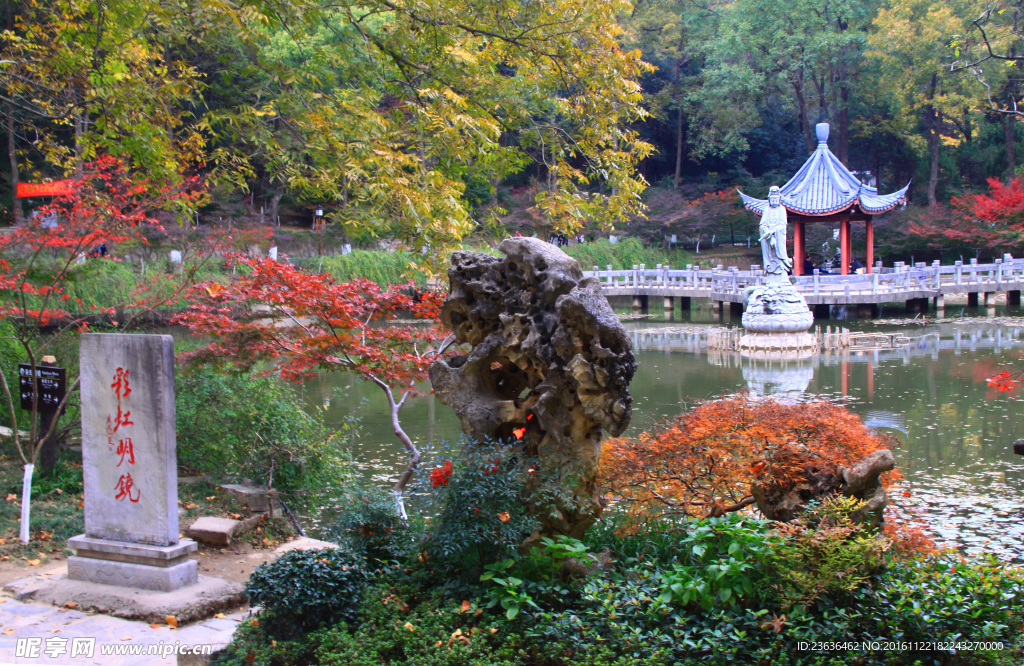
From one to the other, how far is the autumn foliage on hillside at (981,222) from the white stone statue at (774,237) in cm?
1014

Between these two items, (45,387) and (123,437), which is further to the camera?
(45,387)

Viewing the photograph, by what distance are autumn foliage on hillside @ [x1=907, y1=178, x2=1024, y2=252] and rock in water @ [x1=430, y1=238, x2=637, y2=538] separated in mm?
24479

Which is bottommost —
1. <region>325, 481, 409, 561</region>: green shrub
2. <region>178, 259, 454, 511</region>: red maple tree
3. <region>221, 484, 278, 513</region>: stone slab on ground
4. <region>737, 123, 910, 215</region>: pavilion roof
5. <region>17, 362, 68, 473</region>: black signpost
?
<region>221, 484, 278, 513</region>: stone slab on ground

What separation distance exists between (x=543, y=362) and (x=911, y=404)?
8928 millimetres

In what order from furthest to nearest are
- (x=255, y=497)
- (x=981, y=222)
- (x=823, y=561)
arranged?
(x=981, y=222)
(x=255, y=497)
(x=823, y=561)

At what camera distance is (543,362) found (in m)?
→ 4.16

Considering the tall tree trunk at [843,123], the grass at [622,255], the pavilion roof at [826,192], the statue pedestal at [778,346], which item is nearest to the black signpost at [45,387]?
the statue pedestal at [778,346]

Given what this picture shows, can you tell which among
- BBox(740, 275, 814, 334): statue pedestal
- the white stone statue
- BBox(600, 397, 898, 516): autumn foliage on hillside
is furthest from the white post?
the white stone statue

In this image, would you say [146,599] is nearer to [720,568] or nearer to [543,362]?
[543,362]

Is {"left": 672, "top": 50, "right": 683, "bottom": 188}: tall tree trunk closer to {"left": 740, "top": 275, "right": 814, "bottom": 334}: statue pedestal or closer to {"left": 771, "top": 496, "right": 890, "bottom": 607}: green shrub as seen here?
{"left": 740, "top": 275, "right": 814, "bottom": 334}: statue pedestal

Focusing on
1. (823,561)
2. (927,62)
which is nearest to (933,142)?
(927,62)

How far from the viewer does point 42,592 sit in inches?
173

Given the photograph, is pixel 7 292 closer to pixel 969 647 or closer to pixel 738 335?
pixel 969 647

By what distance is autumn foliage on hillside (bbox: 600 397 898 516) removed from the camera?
4812mm
